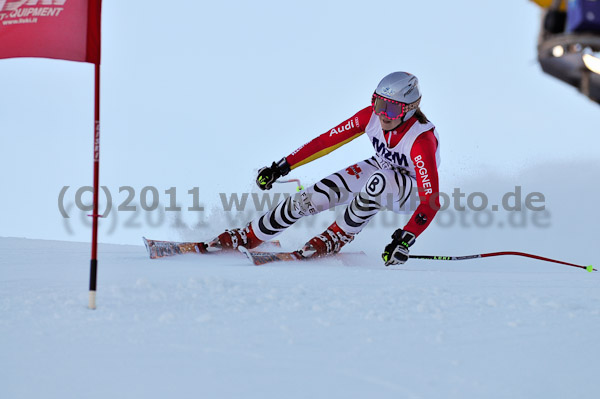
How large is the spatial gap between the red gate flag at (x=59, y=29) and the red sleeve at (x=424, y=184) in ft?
9.55

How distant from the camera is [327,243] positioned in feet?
20.3

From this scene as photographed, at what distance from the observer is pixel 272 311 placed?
3.16 metres

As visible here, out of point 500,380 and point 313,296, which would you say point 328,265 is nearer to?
point 313,296

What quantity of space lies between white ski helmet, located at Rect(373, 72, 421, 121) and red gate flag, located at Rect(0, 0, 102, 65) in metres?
2.62

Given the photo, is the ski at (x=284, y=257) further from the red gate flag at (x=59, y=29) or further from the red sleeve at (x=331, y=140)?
the red gate flag at (x=59, y=29)

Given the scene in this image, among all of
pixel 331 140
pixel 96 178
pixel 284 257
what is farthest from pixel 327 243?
pixel 96 178

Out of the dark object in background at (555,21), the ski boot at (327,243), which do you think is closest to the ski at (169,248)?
the ski boot at (327,243)

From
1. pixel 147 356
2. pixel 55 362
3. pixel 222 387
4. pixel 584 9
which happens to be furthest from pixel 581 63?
pixel 55 362

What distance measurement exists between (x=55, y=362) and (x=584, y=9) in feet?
7.87

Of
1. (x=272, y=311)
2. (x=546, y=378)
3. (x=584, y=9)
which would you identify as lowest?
(x=546, y=378)

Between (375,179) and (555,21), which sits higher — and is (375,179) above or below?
below

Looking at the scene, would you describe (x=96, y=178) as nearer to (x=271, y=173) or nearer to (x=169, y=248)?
(x=169, y=248)

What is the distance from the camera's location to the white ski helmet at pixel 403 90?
5383mm

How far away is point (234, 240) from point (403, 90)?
2.22 metres
